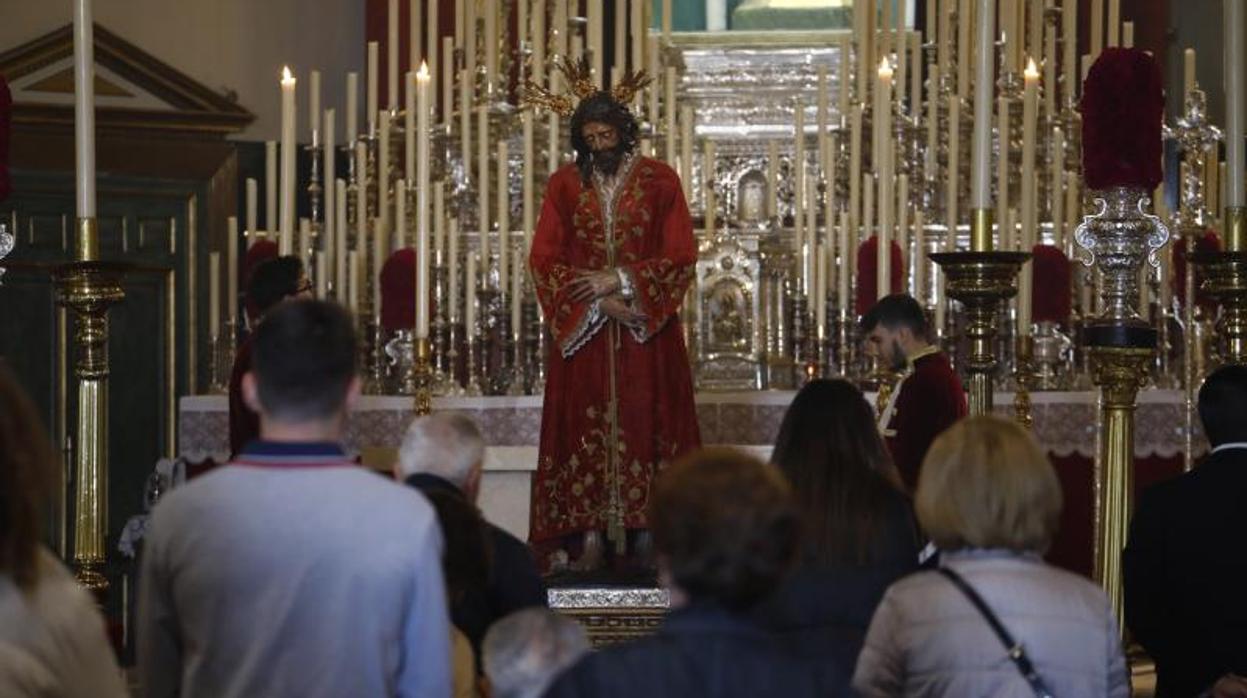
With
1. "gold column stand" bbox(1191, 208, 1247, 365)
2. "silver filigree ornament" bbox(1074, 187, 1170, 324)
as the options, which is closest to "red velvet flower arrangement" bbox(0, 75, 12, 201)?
"silver filigree ornament" bbox(1074, 187, 1170, 324)

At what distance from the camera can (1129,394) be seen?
6324mm

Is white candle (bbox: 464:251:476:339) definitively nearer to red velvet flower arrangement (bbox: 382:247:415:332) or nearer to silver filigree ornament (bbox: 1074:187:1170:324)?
red velvet flower arrangement (bbox: 382:247:415:332)

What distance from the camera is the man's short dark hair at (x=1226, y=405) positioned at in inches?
204

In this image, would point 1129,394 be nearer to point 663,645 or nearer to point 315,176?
point 663,645

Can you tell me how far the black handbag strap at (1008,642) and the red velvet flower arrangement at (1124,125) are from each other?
8.84 ft

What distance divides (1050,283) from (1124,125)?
10.5ft

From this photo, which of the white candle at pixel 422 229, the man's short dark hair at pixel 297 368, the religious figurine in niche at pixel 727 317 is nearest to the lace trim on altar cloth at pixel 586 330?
the white candle at pixel 422 229

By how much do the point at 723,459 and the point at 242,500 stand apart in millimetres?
782

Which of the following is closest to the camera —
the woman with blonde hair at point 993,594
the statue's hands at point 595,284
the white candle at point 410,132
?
the woman with blonde hair at point 993,594

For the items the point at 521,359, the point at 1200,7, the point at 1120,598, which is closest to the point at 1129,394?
the point at 1120,598

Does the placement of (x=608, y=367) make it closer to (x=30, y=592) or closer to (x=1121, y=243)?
(x=1121, y=243)

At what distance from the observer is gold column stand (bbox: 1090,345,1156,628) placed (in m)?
6.30

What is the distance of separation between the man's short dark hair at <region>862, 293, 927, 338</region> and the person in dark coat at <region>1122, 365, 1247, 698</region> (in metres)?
1.80

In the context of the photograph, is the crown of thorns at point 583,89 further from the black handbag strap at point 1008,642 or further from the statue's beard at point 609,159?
the black handbag strap at point 1008,642
